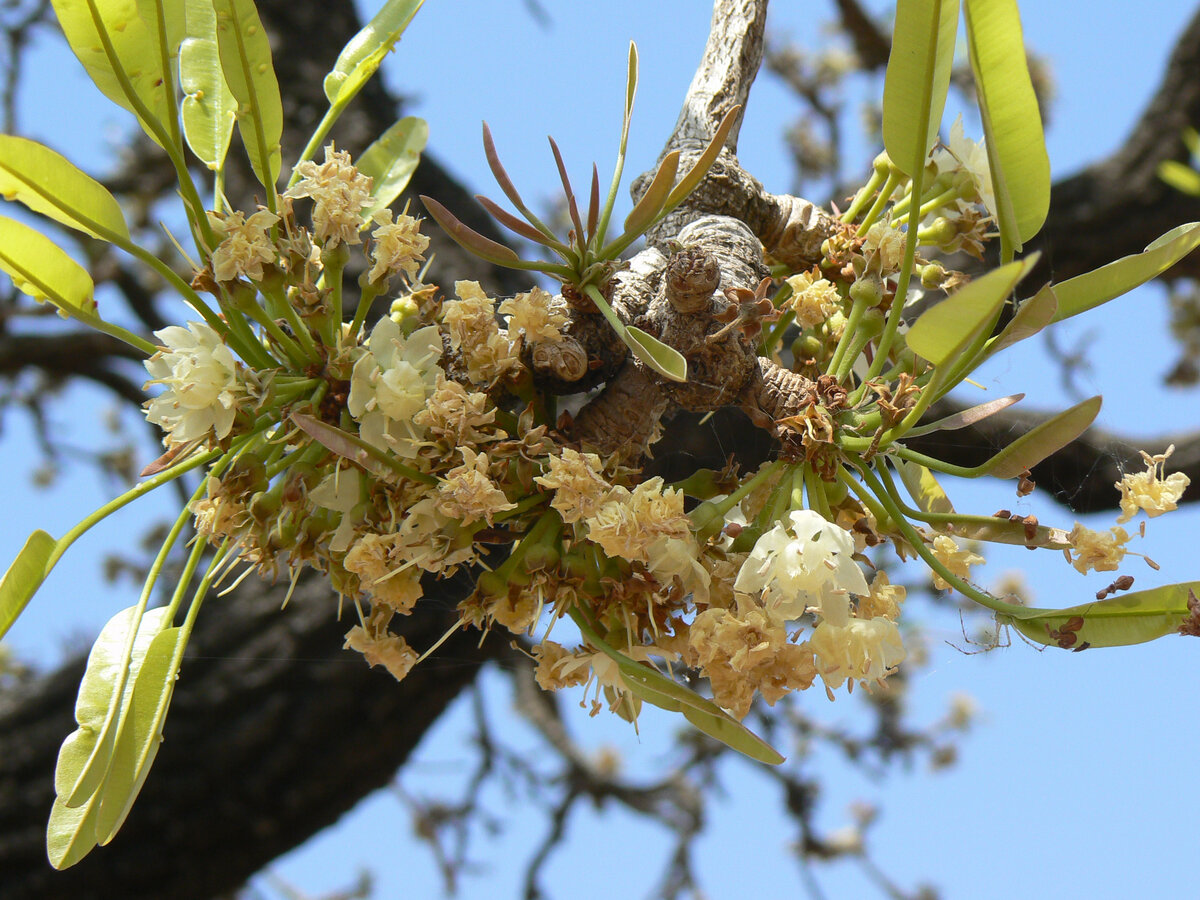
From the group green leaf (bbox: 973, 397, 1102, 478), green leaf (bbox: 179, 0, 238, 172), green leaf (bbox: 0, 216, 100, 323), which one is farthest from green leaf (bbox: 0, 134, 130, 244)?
green leaf (bbox: 973, 397, 1102, 478)

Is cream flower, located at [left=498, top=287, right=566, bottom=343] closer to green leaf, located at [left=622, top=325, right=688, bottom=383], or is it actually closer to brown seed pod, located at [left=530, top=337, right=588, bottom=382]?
brown seed pod, located at [left=530, top=337, right=588, bottom=382]

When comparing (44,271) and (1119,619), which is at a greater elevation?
(1119,619)

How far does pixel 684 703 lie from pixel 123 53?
22.4 inches

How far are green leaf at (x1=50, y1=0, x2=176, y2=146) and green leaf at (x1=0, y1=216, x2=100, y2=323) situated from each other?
12cm

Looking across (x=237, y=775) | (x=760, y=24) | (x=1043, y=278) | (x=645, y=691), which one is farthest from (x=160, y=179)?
(x=645, y=691)

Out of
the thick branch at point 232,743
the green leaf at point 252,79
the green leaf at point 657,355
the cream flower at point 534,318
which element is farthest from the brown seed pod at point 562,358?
the thick branch at point 232,743

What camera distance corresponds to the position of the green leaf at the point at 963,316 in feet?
1.37

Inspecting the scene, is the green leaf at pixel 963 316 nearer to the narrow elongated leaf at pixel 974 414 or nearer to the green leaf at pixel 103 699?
the narrow elongated leaf at pixel 974 414

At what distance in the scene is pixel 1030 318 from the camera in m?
0.51

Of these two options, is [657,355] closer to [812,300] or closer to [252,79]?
[812,300]

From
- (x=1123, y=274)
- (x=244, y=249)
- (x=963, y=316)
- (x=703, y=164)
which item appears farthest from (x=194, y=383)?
(x=1123, y=274)

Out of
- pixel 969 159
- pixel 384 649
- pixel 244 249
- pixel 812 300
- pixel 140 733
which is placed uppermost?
pixel 969 159

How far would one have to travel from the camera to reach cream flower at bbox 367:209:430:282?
64cm

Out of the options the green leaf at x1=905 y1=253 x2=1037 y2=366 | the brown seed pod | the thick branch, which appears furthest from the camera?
the thick branch
